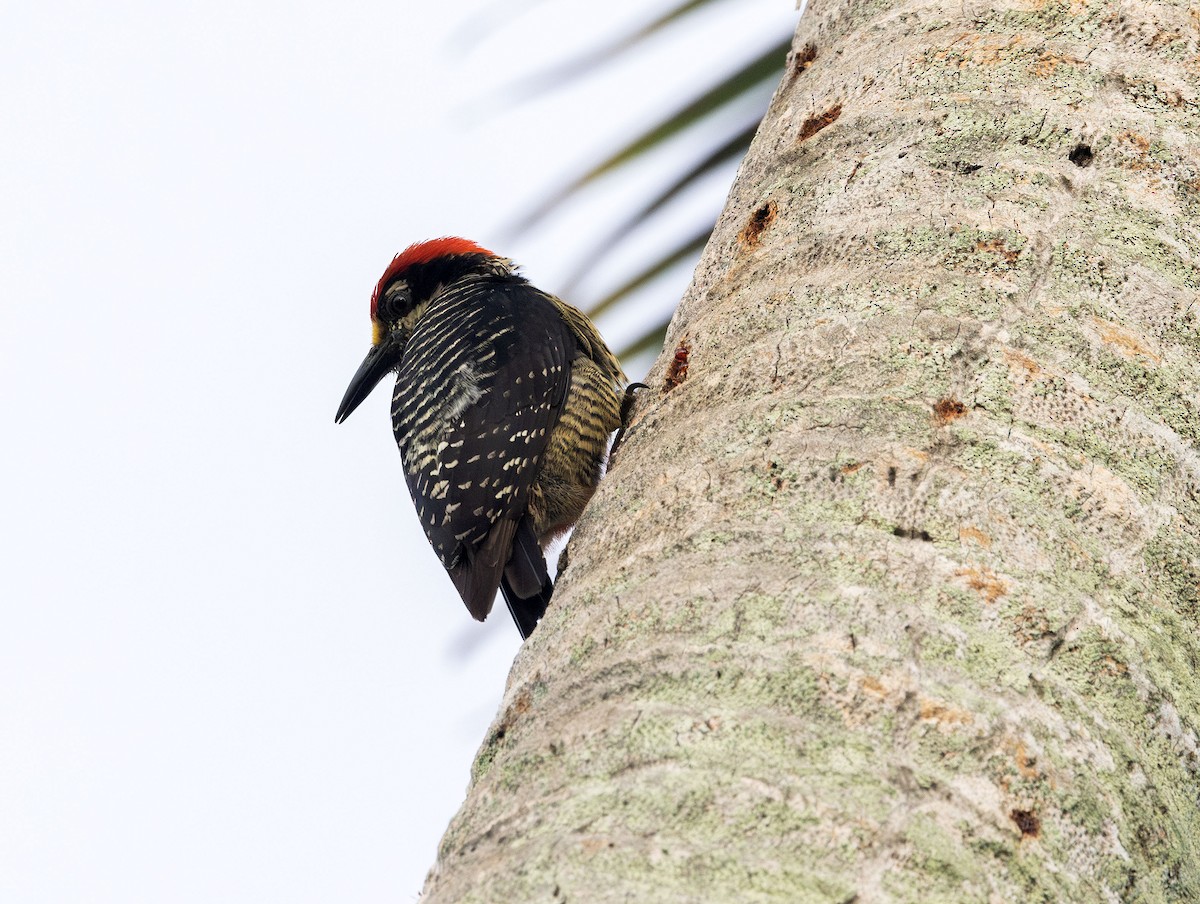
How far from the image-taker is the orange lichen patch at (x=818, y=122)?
2705 millimetres

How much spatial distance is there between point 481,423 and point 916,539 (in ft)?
7.87

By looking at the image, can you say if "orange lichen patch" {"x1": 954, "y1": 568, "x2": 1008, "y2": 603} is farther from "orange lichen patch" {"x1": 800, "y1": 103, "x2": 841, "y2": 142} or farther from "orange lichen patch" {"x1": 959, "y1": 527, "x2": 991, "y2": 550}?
"orange lichen patch" {"x1": 800, "y1": 103, "x2": 841, "y2": 142}

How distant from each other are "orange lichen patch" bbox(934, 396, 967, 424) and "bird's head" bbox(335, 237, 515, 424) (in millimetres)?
3454

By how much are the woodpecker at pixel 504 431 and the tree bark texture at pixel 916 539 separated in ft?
4.38

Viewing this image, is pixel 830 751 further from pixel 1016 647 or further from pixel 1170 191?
pixel 1170 191

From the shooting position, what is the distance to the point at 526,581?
12.6 ft

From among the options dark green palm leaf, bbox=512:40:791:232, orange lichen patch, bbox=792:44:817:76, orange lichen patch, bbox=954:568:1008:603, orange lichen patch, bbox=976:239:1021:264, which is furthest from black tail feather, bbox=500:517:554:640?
orange lichen patch, bbox=954:568:1008:603

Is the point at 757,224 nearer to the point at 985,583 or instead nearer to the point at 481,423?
the point at 985,583

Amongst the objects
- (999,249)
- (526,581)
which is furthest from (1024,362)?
(526,581)

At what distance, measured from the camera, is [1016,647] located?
169 cm

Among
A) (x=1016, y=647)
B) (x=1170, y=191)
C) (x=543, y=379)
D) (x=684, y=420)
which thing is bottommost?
(x=1016, y=647)

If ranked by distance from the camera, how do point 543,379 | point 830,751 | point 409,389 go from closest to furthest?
point 830,751 < point 543,379 < point 409,389

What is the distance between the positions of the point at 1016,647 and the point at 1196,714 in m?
0.32

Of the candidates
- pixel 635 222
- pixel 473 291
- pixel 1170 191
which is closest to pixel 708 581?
pixel 1170 191
